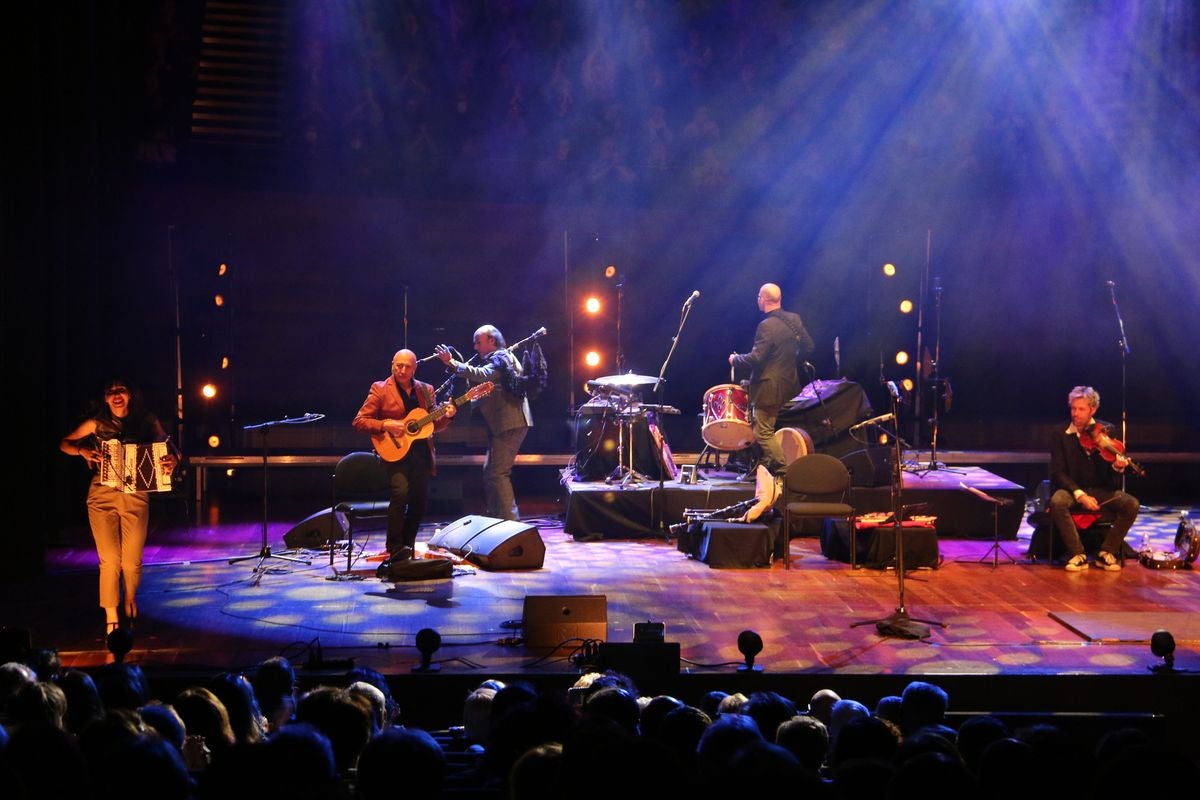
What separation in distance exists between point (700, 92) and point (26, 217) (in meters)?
7.46

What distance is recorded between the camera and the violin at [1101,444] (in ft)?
28.1

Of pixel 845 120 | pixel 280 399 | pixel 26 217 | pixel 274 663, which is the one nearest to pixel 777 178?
pixel 845 120

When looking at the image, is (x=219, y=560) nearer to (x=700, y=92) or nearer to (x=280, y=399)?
(x=280, y=399)

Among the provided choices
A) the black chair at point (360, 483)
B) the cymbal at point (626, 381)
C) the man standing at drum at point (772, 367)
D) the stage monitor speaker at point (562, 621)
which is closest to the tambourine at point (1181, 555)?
the man standing at drum at point (772, 367)

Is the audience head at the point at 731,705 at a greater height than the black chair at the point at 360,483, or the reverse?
the black chair at the point at 360,483

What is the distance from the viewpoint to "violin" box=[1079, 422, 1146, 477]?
8.57 meters

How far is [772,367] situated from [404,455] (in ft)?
11.9

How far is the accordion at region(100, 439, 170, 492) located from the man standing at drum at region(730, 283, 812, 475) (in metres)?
5.41

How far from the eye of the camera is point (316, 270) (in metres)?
13.3

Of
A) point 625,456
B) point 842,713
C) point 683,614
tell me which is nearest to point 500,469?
point 625,456

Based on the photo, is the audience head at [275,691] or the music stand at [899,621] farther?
the music stand at [899,621]

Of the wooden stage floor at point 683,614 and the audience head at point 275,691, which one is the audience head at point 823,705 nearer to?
the wooden stage floor at point 683,614

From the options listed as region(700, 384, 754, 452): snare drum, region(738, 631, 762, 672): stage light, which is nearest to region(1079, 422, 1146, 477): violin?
region(700, 384, 754, 452): snare drum

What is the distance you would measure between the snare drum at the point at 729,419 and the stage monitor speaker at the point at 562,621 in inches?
177
